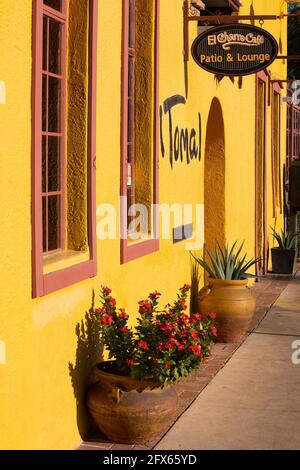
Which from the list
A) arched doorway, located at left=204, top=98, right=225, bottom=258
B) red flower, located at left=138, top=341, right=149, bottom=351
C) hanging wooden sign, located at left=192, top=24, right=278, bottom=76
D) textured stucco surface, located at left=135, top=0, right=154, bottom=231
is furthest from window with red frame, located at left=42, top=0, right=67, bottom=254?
arched doorway, located at left=204, top=98, right=225, bottom=258

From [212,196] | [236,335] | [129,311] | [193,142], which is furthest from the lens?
[212,196]

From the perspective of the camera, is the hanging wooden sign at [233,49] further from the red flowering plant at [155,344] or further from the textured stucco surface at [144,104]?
the red flowering plant at [155,344]

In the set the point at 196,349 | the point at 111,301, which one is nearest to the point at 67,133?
the point at 111,301

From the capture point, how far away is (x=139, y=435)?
5.54m

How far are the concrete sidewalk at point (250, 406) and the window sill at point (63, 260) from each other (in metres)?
1.30

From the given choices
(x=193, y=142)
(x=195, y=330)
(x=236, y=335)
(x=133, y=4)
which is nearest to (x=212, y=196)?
(x=193, y=142)

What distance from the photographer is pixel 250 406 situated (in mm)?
6480

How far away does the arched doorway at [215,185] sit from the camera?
1080 centimetres

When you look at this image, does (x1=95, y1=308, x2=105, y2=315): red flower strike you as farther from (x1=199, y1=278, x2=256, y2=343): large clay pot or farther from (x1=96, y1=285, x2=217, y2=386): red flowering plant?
(x1=199, y1=278, x2=256, y2=343): large clay pot

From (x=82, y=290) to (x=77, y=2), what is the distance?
75.4 inches

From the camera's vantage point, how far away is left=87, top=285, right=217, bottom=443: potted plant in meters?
5.46

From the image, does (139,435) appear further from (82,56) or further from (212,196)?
(212,196)

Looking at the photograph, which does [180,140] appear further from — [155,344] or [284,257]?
[284,257]

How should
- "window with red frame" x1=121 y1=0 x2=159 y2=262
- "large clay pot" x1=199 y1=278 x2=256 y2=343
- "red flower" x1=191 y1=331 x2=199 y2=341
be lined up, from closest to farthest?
"red flower" x1=191 y1=331 x2=199 y2=341
"window with red frame" x1=121 y1=0 x2=159 y2=262
"large clay pot" x1=199 y1=278 x2=256 y2=343
